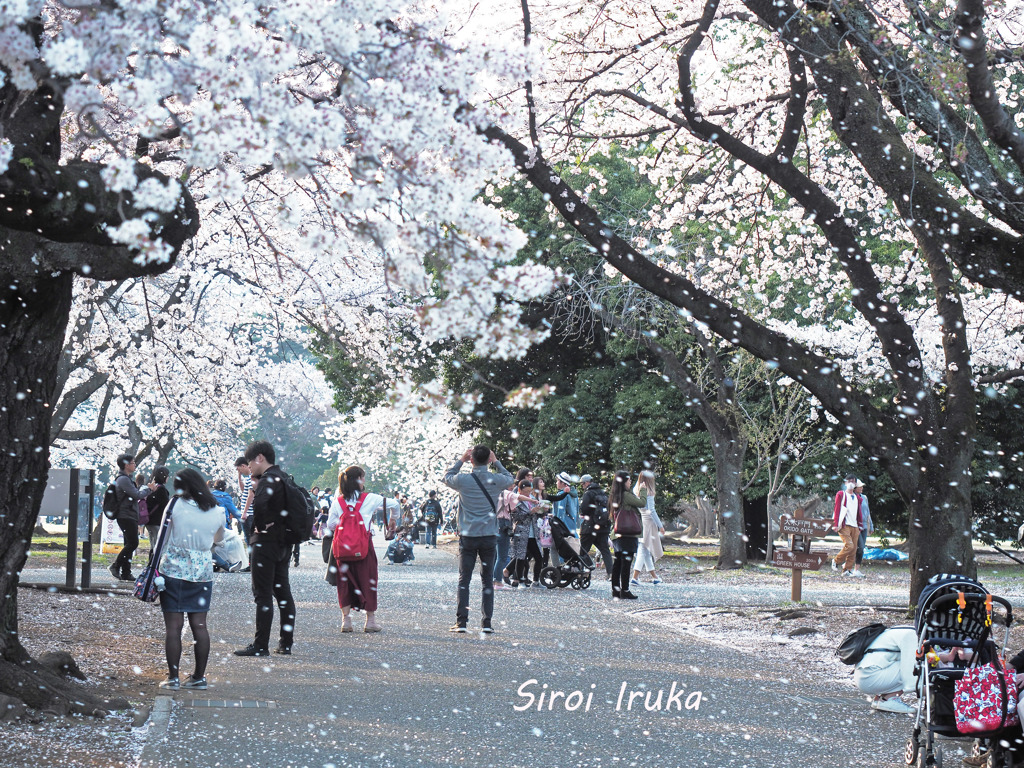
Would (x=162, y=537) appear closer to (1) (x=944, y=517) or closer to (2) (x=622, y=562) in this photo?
(1) (x=944, y=517)

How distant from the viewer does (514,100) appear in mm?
14055

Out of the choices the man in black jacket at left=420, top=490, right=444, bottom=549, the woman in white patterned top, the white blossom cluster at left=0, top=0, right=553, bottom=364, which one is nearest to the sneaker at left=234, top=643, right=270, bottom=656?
the woman in white patterned top

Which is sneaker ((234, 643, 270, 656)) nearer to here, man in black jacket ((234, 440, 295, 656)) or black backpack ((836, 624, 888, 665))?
man in black jacket ((234, 440, 295, 656))

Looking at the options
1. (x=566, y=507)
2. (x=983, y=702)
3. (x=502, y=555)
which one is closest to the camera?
(x=983, y=702)

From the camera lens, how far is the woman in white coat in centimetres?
2053

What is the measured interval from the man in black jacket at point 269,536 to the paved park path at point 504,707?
492 mm

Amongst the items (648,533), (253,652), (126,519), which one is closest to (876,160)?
(253,652)

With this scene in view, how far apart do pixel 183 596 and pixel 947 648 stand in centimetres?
519

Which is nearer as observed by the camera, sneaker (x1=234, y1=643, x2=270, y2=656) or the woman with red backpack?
sneaker (x1=234, y1=643, x2=270, y2=656)

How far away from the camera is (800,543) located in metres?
16.5

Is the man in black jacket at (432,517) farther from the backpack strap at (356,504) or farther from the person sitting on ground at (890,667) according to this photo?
the person sitting on ground at (890,667)

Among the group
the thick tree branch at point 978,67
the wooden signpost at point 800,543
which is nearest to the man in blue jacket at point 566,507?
the wooden signpost at point 800,543

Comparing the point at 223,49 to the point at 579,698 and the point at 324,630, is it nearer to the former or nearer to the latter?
the point at 579,698

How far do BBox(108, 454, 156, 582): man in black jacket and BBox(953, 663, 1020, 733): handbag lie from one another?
620 inches
